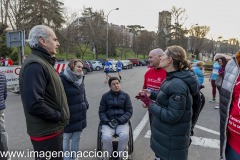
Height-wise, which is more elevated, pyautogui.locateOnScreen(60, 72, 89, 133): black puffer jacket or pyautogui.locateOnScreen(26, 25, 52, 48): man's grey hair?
pyautogui.locateOnScreen(26, 25, 52, 48): man's grey hair

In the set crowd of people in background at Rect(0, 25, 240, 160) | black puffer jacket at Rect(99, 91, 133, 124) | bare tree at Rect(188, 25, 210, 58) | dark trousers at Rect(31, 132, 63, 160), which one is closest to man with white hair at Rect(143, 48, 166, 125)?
black puffer jacket at Rect(99, 91, 133, 124)

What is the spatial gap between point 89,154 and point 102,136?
25.7 inches

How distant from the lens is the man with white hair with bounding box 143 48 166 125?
3.99 metres

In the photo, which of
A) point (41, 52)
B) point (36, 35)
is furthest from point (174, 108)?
point (36, 35)

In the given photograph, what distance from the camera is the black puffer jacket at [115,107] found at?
3.99m

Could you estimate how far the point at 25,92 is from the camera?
86.6 inches

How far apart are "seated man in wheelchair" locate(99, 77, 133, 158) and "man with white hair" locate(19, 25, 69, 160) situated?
4.28 ft

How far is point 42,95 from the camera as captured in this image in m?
2.22

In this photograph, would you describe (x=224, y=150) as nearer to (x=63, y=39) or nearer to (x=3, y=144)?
(x=3, y=144)

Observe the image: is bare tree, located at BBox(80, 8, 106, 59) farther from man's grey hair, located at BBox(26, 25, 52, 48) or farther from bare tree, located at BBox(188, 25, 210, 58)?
man's grey hair, located at BBox(26, 25, 52, 48)

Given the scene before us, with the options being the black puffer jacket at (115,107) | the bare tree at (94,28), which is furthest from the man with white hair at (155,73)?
the bare tree at (94,28)

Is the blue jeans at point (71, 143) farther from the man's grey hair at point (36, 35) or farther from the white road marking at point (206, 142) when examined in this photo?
the white road marking at point (206, 142)

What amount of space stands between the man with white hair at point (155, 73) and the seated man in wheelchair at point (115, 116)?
543mm

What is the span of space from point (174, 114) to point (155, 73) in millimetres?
1941
